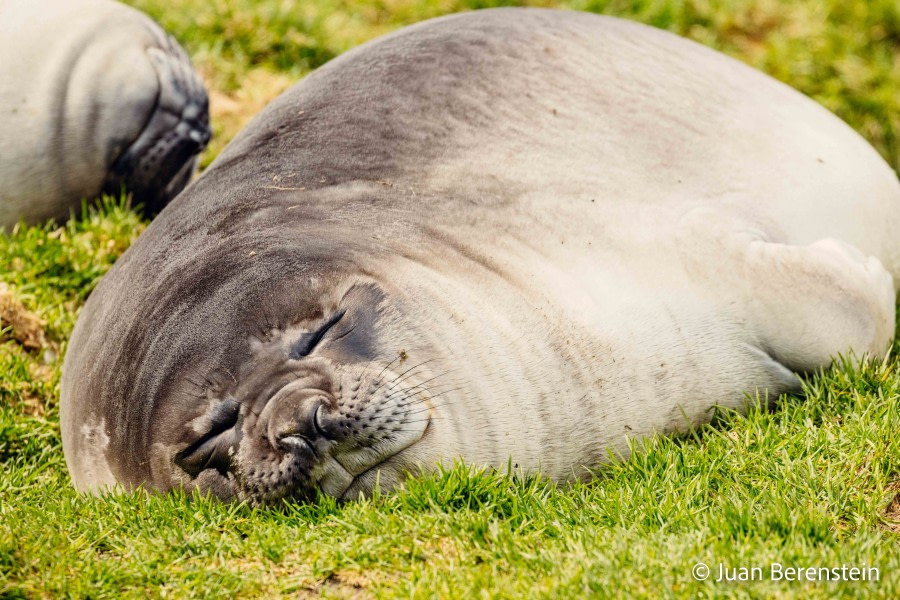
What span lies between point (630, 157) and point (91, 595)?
249 centimetres

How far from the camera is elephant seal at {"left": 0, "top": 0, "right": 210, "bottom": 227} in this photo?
5.11m

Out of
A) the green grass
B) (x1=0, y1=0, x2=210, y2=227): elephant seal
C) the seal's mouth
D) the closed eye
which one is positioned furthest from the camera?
(x1=0, y1=0, x2=210, y2=227): elephant seal

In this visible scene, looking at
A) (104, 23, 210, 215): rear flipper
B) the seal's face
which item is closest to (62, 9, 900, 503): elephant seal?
the seal's face

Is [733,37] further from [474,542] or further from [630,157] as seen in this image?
[474,542]

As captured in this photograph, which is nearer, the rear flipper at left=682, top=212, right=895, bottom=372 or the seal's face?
the seal's face

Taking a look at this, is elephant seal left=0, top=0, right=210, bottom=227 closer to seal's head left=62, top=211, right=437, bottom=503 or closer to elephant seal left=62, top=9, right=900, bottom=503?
elephant seal left=62, top=9, right=900, bottom=503

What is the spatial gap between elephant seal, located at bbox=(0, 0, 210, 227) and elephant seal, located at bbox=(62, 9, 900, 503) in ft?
4.22

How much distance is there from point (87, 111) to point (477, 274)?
2676 mm

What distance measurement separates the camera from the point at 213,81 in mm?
6547

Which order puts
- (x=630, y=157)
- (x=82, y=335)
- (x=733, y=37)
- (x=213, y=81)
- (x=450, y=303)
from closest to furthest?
(x=450, y=303) → (x=82, y=335) → (x=630, y=157) → (x=213, y=81) → (x=733, y=37)

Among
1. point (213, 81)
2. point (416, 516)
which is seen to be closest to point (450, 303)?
point (416, 516)

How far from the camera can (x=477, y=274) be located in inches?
142

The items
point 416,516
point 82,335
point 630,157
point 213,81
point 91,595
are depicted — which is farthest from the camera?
point 213,81

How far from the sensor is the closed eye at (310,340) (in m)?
3.31
